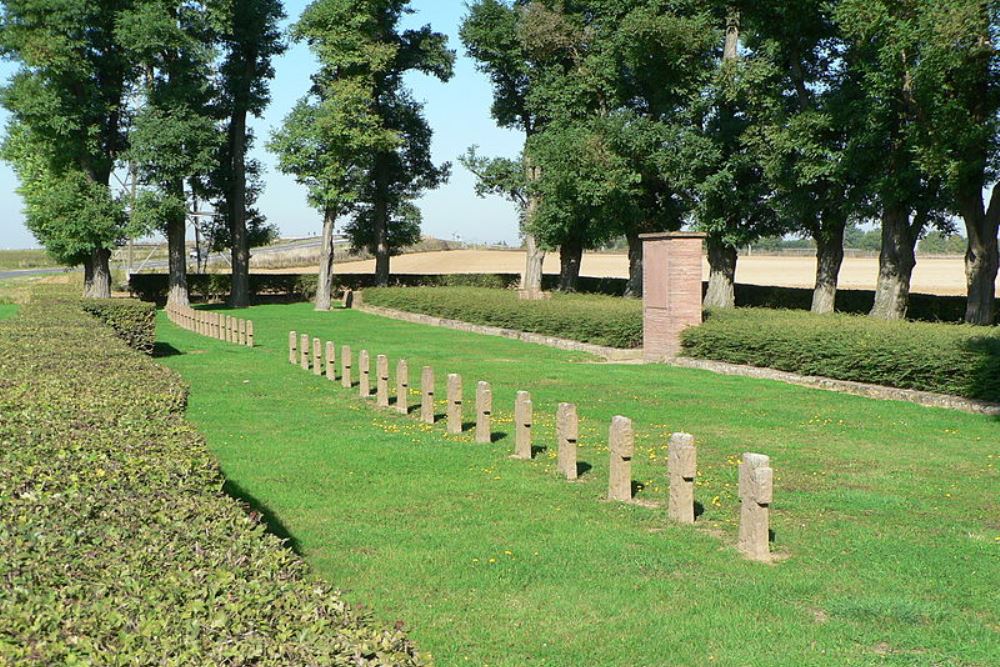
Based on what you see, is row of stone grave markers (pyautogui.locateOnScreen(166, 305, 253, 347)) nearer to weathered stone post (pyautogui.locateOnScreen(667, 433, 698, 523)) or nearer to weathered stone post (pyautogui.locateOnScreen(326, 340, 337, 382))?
weathered stone post (pyautogui.locateOnScreen(326, 340, 337, 382))

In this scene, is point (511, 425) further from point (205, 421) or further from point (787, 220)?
point (787, 220)

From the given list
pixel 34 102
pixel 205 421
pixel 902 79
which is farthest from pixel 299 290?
pixel 205 421

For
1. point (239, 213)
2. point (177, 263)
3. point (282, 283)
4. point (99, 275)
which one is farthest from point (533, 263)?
point (99, 275)

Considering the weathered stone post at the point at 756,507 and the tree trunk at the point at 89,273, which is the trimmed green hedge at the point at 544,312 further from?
the weathered stone post at the point at 756,507

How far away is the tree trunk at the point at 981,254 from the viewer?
80.9 ft

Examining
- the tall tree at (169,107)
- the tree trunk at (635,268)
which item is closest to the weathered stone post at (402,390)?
the tree trunk at (635,268)

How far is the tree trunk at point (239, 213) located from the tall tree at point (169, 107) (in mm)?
3550

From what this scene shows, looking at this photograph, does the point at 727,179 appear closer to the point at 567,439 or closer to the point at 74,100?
the point at 567,439

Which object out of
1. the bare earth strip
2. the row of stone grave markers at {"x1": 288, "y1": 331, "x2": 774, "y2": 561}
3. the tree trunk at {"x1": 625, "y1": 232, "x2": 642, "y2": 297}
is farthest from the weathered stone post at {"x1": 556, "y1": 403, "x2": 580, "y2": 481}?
the bare earth strip

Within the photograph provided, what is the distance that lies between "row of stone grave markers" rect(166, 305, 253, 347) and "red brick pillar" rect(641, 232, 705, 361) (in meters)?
11.0

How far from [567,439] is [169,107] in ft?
114

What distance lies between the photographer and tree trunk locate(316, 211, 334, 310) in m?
45.9

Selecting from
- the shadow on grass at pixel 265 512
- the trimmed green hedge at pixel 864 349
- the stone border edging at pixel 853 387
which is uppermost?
the trimmed green hedge at pixel 864 349

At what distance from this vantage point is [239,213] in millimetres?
46625
